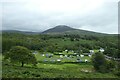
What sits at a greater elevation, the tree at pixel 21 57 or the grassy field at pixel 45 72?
the tree at pixel 21 57

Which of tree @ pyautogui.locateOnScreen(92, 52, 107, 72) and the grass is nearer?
the grass

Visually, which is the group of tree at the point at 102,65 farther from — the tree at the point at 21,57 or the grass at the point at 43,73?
the tree at the point at 21,57

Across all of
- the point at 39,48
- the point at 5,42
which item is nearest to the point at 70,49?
the point at 39,48

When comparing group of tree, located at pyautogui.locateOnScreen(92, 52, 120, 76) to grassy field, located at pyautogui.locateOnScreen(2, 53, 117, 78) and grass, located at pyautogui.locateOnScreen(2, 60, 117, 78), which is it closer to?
grassy field, located at pyautogui.locateOnScreen(2, 53, 117, 78)

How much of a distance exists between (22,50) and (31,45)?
18.6 meters

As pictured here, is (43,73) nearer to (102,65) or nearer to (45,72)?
(45,72)

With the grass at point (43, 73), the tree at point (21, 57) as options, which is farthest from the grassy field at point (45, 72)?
the tree at point (21, 57)

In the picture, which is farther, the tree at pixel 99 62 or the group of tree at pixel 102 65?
the tree at pixel 99 62

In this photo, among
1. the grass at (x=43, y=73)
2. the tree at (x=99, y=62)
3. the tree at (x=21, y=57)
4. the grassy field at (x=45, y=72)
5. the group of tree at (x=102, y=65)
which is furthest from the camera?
the tree at (x=99, y=62)

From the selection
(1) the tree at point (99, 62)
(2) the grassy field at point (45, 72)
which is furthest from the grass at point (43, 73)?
(1) the tree at point (99, 62)

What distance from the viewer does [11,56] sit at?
26797mm

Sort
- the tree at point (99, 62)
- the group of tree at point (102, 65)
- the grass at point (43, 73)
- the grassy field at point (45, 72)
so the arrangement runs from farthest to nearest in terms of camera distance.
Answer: the tree at point (99, 62) < the group of tree at point (102, 65) < the grassy field at point (45, 72) < the grass at point (43, 73)

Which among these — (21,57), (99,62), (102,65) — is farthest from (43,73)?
(99,62)

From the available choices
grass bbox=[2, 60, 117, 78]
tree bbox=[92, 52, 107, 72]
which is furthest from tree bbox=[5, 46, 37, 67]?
tree bbox=[92, 52, 107, 72]
